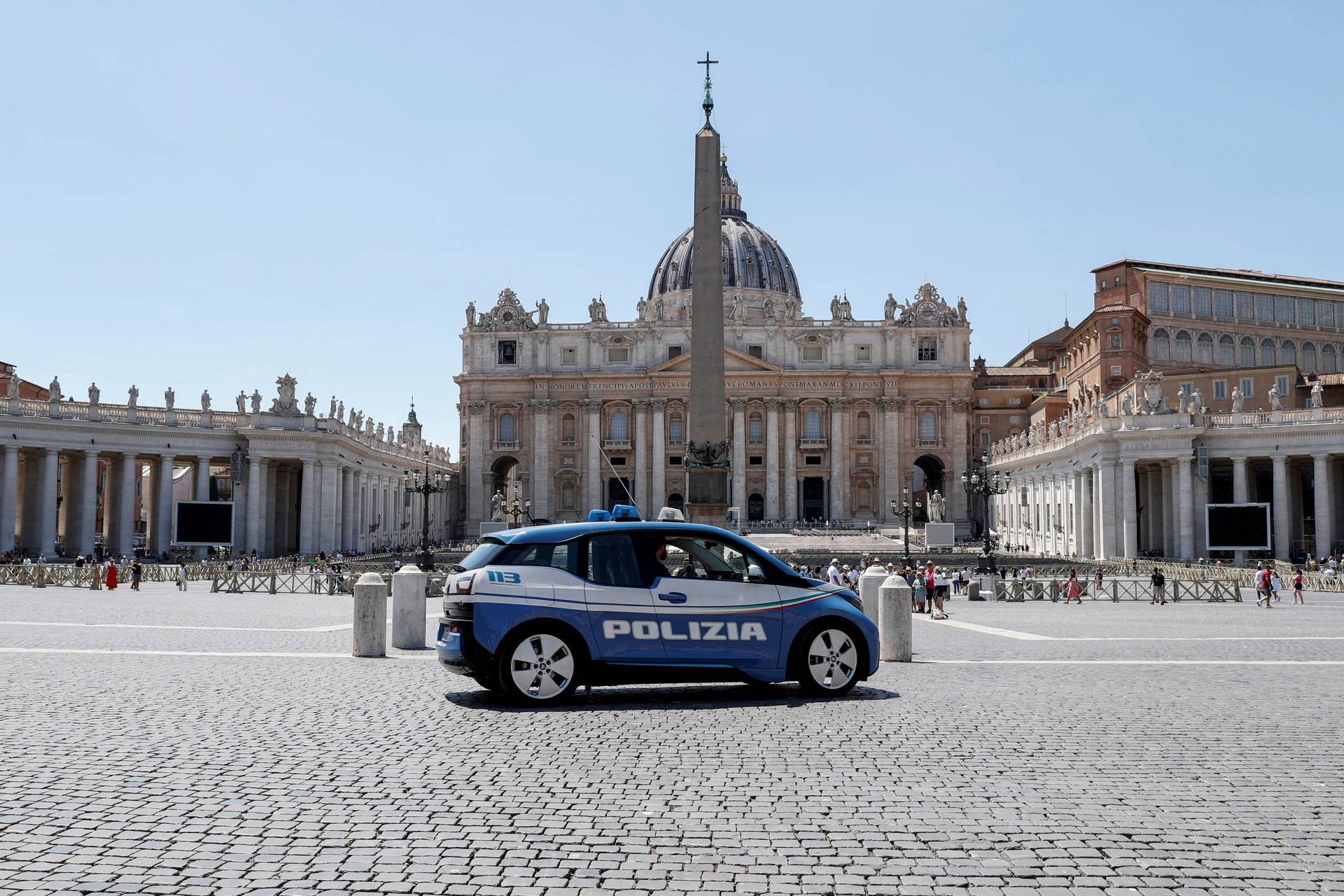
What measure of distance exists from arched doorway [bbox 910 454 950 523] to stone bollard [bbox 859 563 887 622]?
251 feet

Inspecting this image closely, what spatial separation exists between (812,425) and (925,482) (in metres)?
14.2

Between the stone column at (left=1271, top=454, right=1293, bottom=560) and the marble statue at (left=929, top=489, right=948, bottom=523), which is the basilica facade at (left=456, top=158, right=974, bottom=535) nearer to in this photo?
the marble statue at (left=929, top=489, right=948, bottom=523)

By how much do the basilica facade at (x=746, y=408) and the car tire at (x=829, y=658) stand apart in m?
78.7

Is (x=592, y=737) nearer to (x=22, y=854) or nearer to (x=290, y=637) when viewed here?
(x=22, y=854)

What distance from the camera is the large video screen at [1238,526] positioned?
40.6 m

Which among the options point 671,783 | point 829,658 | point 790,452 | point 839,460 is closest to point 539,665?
point 829,658

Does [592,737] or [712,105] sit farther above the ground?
[712,105]

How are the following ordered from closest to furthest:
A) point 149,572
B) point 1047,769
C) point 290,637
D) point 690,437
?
point 1047,769 < point 290,637 < point 690,437 < point 149,572

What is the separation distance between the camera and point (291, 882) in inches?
200

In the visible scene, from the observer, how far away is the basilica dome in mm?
111375

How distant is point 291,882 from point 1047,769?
16.5ft

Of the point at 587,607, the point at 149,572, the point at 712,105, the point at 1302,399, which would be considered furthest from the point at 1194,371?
the point at 587,607

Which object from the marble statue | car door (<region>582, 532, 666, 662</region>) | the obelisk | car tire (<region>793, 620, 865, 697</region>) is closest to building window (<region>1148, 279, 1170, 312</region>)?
the marble statue

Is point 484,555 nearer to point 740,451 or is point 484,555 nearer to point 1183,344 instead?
point 1183,344
